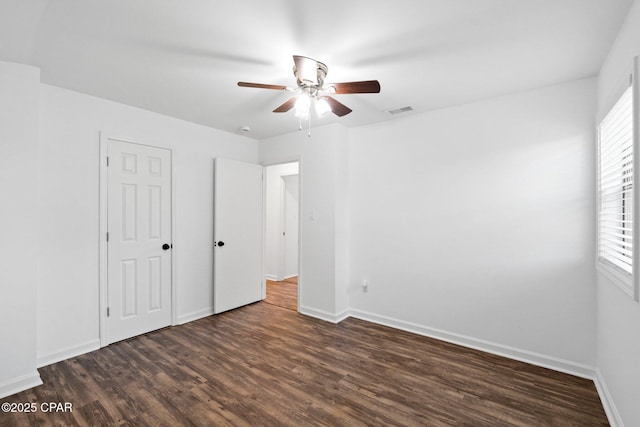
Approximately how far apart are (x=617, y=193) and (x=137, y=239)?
4.20 m

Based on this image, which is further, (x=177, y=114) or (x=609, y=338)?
(x=177, y=114)

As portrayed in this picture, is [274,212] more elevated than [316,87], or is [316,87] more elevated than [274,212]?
[316,87]

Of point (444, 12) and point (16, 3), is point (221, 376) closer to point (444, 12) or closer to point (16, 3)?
point (16, 3)

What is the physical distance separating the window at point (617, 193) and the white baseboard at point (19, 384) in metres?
4.01

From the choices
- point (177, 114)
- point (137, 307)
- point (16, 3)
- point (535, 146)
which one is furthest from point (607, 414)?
point (177, 114)

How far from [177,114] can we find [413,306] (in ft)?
11.5

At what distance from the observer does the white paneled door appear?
3072 millimetres

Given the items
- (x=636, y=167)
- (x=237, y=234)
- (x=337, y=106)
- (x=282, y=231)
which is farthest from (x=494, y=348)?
(x=282, y=231)

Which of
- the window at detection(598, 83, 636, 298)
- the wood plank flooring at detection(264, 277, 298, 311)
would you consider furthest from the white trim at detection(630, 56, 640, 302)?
the wood plank flooring at detection(264, 277, 298, 311)

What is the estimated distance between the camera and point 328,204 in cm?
375

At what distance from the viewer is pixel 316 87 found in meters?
2.17

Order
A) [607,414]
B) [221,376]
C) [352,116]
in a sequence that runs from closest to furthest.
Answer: [607,414], [221,376], [352,116]

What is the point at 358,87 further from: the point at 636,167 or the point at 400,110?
the point at 636,167

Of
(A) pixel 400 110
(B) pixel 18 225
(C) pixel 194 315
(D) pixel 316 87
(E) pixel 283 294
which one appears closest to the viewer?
(D) pixel 316 87
